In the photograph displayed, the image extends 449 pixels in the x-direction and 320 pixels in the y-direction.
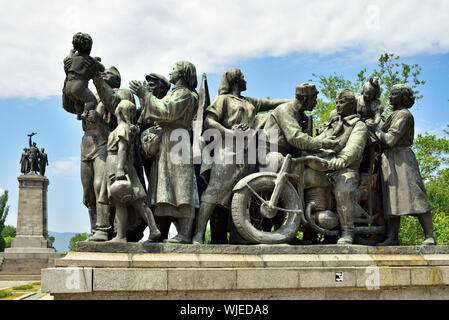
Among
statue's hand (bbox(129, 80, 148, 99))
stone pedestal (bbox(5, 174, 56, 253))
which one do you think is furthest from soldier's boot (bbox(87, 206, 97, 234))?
stone pedestal (bbox(5, 174, 56, 253))

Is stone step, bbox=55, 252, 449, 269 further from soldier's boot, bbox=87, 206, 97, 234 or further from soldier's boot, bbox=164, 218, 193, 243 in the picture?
soldier's boot, bbox=87, 206, 97, 234

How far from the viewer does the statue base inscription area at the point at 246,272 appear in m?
6.84

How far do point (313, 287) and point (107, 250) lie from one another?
3.07 m

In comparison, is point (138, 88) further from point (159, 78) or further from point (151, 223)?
point (151, 223)

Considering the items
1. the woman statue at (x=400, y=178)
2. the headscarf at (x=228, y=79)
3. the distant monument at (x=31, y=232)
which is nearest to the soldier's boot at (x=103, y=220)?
the headscarf at (x=228, y=79)

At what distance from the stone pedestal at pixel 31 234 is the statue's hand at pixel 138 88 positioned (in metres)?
28.5

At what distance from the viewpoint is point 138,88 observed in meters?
7.84

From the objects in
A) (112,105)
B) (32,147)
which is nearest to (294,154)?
(112,105)

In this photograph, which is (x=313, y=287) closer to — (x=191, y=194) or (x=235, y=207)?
(x=235, y=207)

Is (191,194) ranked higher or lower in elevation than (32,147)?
lower

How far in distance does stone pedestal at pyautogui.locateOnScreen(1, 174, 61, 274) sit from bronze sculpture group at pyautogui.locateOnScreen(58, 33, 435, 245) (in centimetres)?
2784
